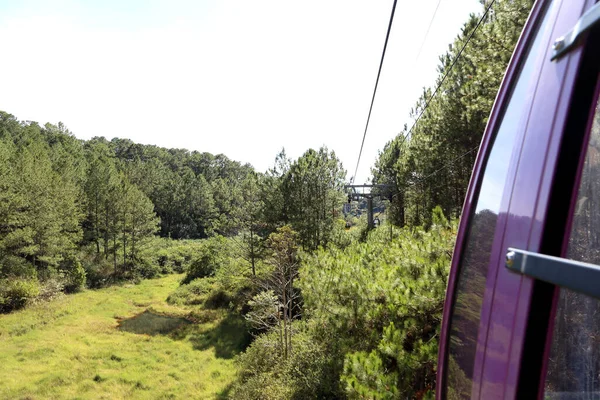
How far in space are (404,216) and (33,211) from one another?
84.9 feet

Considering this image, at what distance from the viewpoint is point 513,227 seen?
2.28ft

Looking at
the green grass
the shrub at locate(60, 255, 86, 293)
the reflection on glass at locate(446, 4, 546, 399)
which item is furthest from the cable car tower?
the shrub at locate(60, 255, 86, 293)

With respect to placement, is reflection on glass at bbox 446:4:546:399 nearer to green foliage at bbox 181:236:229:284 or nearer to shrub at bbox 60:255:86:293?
green foliage at bbox 181:236:229:284

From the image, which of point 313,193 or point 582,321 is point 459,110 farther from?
point 313,193

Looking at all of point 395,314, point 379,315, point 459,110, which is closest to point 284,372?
point 379,315

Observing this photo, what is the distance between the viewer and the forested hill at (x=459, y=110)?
583 cm

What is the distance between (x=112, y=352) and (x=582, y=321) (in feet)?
64.9

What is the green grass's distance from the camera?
12781 millimetres

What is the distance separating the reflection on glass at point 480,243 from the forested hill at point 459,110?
109 inches

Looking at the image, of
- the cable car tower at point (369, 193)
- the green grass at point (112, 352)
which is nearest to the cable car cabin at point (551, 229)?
the green grass at point (112, 352)

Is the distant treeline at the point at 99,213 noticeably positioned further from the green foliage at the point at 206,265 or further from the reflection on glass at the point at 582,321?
the reflection on glass at the point at 582,321

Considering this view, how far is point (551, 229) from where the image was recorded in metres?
0.60

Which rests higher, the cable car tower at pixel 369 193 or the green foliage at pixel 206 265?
the cable car tower at pixel 369 193

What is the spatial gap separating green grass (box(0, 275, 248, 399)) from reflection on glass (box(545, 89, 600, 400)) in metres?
13.7
